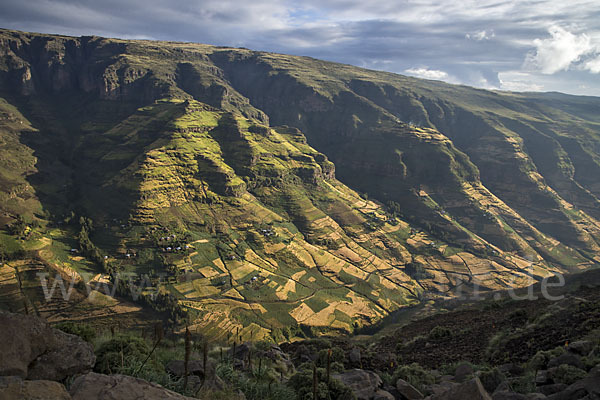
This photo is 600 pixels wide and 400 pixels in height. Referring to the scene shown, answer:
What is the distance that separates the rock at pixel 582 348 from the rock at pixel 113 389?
69.0 ft

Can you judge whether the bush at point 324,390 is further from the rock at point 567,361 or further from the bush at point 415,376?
the rock at point 567,361

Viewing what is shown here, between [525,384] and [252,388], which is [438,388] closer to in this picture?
[525,384]

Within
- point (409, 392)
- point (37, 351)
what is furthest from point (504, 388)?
point (37, 351)

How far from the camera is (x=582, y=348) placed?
17922mm

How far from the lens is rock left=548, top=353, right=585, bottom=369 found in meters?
16.4

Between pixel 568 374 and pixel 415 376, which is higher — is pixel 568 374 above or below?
above

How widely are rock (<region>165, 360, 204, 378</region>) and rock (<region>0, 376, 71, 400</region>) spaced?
7.90 metres

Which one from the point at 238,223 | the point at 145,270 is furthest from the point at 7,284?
the point at 238,223

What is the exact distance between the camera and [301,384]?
16391 millimetres

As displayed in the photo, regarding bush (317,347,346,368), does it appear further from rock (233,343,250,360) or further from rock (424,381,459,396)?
rock (424,381,459,396)

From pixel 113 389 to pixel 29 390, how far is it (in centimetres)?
173

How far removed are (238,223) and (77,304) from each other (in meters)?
85.7

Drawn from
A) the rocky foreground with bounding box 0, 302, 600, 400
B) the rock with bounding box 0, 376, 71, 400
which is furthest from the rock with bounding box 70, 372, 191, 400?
the rock with bounding box 0, 376, 71, 400

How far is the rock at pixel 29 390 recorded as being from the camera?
5900mm
